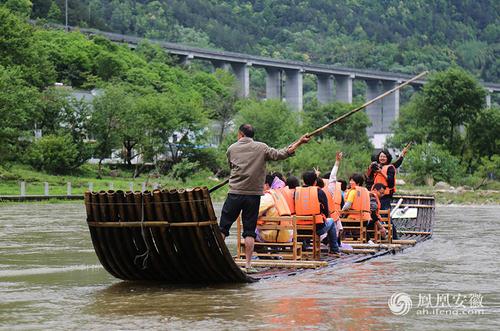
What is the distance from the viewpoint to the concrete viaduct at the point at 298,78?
136 meters

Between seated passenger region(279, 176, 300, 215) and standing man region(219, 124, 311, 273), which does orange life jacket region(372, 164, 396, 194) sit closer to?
seated passenger region(279, 176, 300, 215)

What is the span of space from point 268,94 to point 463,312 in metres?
135

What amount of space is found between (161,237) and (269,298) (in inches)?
62.8

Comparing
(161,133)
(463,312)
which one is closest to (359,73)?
(161,133)

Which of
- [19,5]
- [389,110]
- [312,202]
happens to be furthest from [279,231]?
[389,110]

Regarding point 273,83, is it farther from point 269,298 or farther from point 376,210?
point 269,298

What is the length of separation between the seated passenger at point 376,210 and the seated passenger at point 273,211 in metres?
4.38

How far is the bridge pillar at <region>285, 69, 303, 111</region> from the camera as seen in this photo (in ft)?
470

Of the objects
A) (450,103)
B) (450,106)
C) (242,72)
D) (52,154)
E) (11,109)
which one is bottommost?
(52,154)

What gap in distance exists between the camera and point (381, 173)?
2059 cm

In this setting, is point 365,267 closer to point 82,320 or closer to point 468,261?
point 468,261

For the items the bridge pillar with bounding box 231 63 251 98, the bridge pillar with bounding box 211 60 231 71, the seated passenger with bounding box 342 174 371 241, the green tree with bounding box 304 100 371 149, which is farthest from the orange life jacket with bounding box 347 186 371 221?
the bridge pillar with bounding box 211 60 231 71

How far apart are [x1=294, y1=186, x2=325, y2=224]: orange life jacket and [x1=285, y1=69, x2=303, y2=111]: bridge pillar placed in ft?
414

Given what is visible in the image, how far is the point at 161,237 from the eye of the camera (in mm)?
13164
